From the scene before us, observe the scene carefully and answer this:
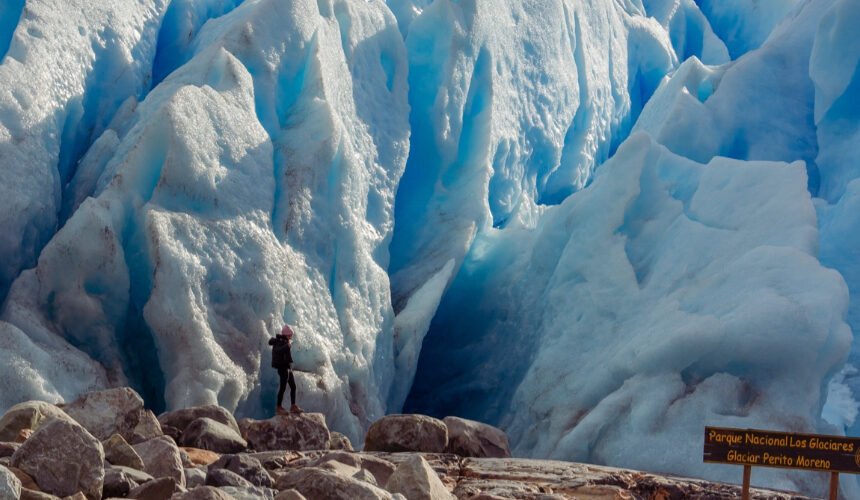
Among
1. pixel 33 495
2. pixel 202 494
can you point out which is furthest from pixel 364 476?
pixel 33 495

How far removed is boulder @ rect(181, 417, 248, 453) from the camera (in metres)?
6.60

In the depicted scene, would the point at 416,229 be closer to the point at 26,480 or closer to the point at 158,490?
the point at 158,490

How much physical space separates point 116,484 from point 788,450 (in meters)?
3.02

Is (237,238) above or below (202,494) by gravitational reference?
above

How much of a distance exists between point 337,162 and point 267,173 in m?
0.81

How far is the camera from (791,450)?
17.5 feet

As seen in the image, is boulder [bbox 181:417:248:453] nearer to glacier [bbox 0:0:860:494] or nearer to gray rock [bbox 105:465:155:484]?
glacier [bbox 0:0:860:494]

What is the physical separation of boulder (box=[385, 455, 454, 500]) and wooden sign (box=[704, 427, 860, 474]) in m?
1.29

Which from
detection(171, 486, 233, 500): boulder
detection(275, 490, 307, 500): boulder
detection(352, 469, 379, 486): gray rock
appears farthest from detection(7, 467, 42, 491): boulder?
Result: detection(352, 469, 379, 486): gray rock

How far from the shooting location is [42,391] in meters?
7.44

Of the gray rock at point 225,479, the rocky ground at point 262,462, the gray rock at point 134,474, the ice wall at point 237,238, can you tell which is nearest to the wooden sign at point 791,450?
the rocky ground at point 262,462

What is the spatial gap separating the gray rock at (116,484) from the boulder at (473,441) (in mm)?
3110

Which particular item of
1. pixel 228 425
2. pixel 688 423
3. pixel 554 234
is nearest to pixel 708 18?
pixel 554 234

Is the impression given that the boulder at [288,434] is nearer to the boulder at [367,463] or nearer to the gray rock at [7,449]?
the boulder at [367,463]
